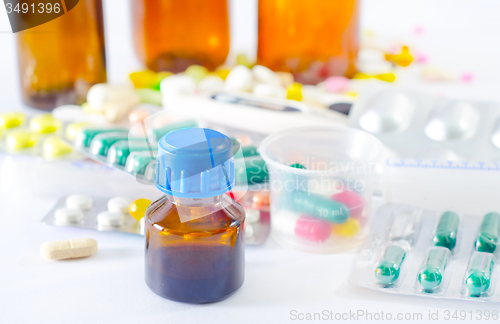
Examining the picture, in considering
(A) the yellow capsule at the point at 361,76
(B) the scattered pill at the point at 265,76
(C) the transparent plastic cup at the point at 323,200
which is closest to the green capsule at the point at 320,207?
(C) the transparent plastic cup at the point at 323,200

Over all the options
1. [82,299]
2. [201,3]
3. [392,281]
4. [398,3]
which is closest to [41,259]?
[82,299]

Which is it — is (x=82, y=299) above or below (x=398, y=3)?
below

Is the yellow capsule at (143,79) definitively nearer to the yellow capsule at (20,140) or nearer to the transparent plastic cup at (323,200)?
the yellow capsule at (20,140)

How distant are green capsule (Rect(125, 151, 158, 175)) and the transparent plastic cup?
0.14m

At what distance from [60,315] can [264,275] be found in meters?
0.19

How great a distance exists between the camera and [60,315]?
505mm

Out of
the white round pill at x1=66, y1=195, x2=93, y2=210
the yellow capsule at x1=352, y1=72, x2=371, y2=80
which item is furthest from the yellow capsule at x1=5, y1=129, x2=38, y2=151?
the yellow capsule at x1=352, y1=72, x2=371, y2=80

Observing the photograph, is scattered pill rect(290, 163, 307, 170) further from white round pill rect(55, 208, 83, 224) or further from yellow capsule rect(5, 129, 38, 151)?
yellow capsule rect(5, 129, 38, 151)

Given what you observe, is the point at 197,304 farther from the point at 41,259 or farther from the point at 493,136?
the point at 493,136

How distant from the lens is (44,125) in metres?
0.84

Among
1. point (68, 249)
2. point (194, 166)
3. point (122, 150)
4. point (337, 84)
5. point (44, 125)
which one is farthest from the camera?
point (337, 84)

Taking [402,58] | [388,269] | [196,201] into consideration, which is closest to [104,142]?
[196,201]

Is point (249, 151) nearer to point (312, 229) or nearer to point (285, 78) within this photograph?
point (312, 229)

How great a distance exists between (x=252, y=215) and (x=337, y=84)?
47 centimetres
